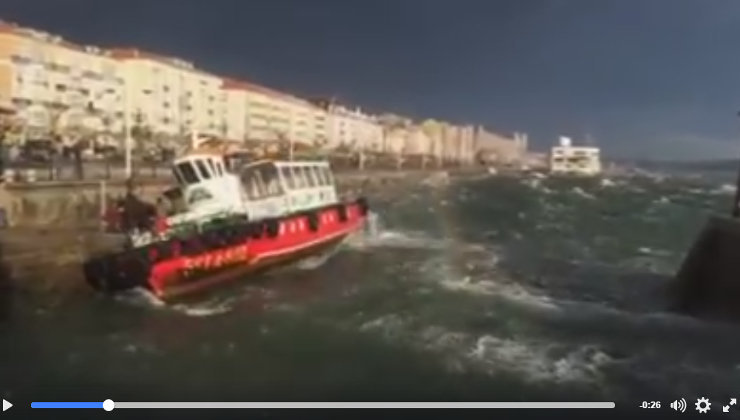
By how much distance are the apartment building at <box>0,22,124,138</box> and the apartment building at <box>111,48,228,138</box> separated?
1.9 inches

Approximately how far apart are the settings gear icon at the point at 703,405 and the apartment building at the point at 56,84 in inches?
85.1

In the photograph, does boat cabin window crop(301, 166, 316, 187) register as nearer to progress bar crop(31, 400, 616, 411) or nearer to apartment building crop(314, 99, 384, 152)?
apartment building crop(314, 99, 384, 152)

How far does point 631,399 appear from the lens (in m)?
2.79

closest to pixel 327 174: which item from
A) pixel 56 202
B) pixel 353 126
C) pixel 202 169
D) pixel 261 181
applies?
pixel 261 181

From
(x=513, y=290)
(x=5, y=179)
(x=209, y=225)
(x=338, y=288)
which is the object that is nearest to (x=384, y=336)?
(x=338, y=288)

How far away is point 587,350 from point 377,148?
1.13 metres

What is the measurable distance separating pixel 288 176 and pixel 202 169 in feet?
1.74

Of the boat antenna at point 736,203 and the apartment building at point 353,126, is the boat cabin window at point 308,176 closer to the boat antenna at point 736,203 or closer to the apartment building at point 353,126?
the apartment building at point 353,126

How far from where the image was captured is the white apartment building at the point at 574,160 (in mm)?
3398

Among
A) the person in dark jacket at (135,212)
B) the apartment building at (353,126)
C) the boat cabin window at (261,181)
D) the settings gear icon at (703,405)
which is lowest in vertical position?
the settings gear icon at (703,405)

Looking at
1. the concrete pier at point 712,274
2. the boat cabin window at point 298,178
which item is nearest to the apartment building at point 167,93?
the boat cabin window at point 298,178

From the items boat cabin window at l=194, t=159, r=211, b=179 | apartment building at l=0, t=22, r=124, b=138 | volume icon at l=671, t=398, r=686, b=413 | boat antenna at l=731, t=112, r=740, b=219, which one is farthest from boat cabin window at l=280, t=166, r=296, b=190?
boat antenna at l=731, t=112, r=740, b=219

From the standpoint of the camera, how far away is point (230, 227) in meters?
3.99

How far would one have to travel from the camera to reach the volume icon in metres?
2.69
